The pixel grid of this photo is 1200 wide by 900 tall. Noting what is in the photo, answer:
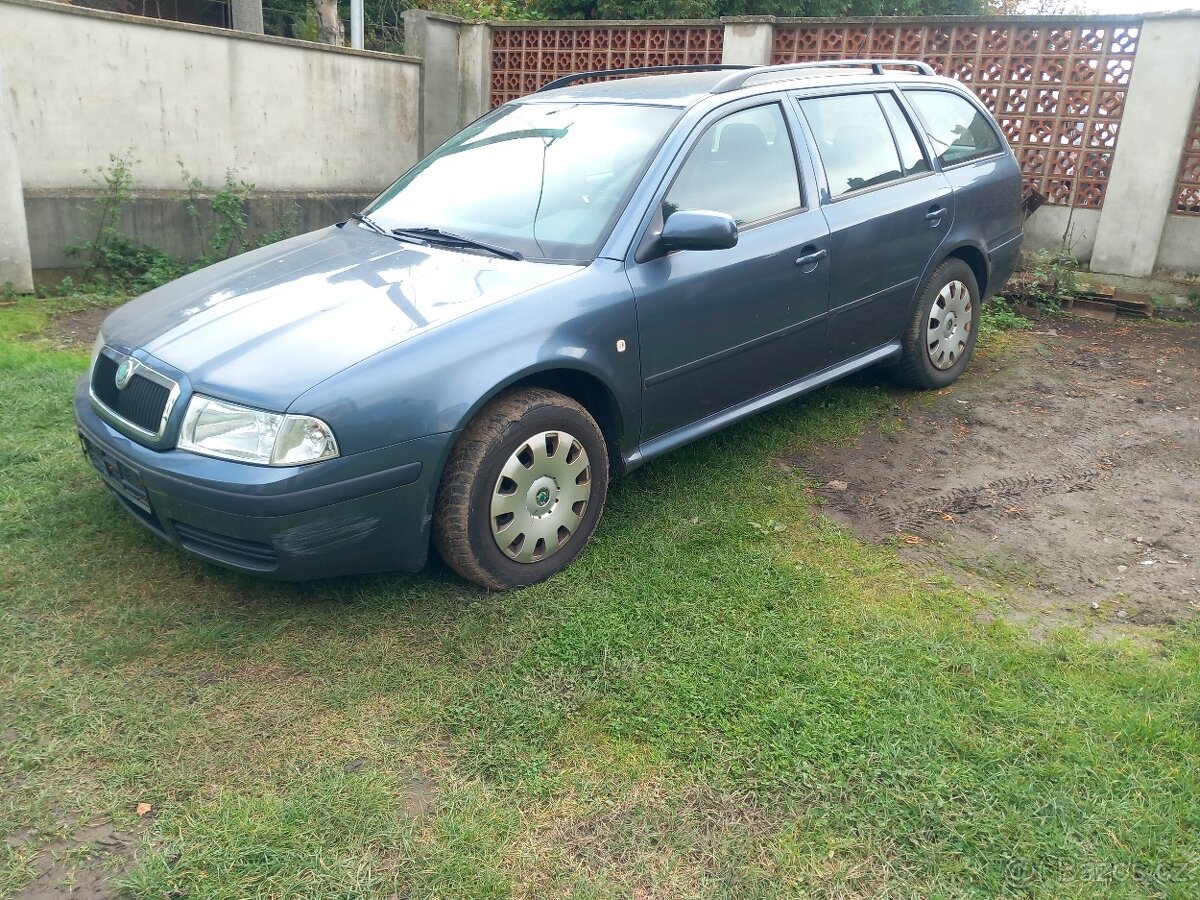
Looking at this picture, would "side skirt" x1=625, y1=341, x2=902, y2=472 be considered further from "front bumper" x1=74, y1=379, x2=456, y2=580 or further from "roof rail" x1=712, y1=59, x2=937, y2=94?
"roof rail" x1=712, y1=59, x2=937, y2=94

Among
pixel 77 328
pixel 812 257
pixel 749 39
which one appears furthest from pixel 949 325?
pixel 77 328

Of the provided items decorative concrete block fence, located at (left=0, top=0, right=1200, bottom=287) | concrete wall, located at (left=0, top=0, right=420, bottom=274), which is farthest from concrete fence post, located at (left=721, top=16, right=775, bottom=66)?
concrete wall, located at (left=0, top=0, right=420, bottom=274)

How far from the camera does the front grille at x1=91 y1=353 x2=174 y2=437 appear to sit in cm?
307

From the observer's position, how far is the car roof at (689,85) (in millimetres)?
4188

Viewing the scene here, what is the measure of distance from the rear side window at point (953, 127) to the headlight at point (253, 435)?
3.87 meters

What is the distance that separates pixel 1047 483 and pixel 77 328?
20.0ft

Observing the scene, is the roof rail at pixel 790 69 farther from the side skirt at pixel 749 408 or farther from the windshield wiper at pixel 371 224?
the windshield wiper at pixel 371 224

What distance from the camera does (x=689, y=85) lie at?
430 cm

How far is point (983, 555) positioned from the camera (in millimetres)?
3752

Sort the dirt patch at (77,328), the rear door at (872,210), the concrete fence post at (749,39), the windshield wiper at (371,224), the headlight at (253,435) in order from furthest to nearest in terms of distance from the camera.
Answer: the concrete fence post at (749,39), the dirt patch at (77,328), the rear door at (872,210), the windshield wiper at (371,224), the headlight at (253,435)

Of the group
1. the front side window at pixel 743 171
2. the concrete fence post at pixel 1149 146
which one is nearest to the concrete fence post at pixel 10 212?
the front side window at pixel 743 171

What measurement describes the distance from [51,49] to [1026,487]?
24.6 ft

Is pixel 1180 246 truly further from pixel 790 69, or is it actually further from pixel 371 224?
pixel 371 224

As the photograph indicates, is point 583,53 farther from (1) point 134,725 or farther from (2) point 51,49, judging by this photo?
(1) point 134,725
